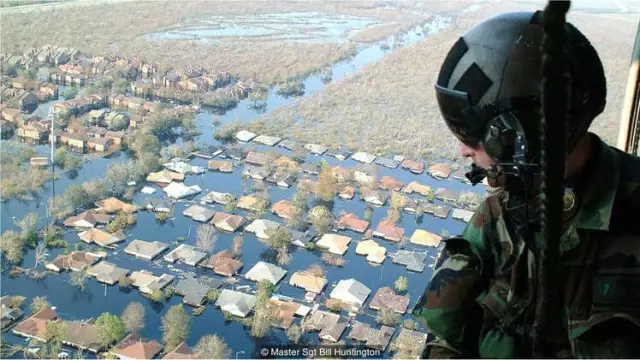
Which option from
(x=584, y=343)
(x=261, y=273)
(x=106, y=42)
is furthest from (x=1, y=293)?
(x=106, y=42)

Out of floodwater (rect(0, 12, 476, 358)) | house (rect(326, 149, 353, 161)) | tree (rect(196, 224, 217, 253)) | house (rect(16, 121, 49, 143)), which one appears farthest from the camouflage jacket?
house (rect(16, 121, 49, 143))

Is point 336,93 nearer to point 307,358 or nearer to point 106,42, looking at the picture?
point 106,42

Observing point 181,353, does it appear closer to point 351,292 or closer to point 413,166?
point 351,292

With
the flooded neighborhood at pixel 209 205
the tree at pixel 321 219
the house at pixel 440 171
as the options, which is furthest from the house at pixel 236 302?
the house at pixel 440 171

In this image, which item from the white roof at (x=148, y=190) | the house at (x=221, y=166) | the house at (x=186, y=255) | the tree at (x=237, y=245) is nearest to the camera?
the house at (x=186, y=255)

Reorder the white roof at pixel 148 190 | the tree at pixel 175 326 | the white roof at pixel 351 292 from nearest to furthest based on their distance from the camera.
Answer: the tree at pixel 175 326
the white roof at pixel 351 292
the white roof at pixel 148 190

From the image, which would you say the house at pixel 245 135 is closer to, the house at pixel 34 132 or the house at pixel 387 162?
the house at pixel 387 162

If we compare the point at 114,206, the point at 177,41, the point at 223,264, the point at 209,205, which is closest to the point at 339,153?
the point at 209,205

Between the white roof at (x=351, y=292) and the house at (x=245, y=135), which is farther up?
the house at (x=245, y=135)
